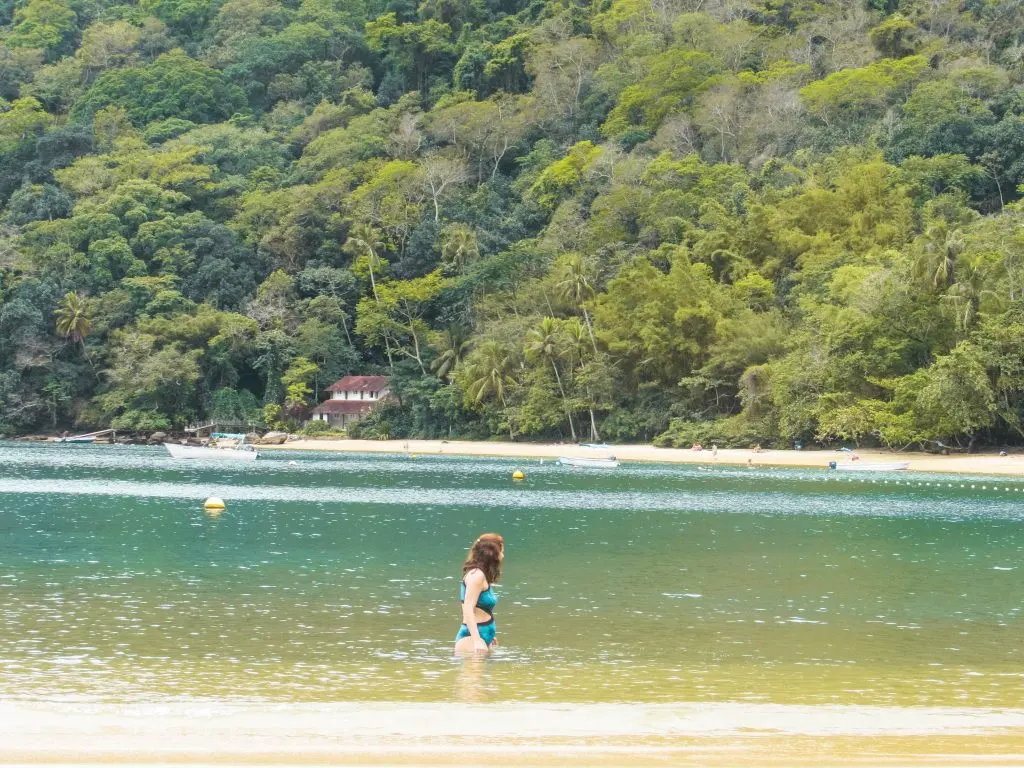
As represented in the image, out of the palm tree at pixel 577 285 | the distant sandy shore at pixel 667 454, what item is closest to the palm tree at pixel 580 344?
the palm tree at pixel 577 285

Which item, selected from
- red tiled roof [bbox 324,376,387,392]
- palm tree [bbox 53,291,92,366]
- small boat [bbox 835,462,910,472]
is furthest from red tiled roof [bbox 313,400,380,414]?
small boat [bbox 835,462,910,472]

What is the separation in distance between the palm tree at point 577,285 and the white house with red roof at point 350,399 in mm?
16503

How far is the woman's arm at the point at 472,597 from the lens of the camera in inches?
489

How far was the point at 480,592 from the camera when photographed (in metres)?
12.7

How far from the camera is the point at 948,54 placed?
9462cm

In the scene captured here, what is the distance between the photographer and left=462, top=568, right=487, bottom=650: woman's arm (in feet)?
40.8

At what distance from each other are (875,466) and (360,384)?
4294 cm

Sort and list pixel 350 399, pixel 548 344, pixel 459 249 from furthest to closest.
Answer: pixel 459 249 < pixel 350 399 < pixel 548 344

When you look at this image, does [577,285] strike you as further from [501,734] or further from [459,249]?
[501,734]

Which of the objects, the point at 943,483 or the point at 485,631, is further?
the point at 943,483

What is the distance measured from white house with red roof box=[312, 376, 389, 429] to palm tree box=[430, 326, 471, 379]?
200 inches

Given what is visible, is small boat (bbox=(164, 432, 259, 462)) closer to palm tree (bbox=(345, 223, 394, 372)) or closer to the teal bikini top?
palm tree (bbox=(345, 223, 394, 372))

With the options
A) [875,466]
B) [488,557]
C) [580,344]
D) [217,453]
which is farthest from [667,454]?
→ [488,557]

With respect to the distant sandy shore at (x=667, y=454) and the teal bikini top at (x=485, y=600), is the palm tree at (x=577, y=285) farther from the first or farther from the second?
the teal bikini top at (x=485, y=600)
